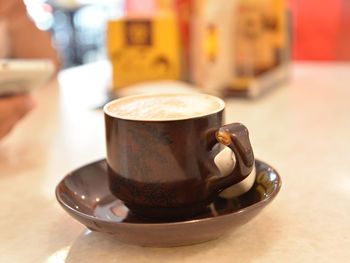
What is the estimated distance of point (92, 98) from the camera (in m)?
1.20

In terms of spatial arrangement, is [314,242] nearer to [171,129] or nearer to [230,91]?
[171,129]

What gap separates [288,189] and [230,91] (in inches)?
22.2

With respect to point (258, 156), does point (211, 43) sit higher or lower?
higher

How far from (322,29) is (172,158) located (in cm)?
150

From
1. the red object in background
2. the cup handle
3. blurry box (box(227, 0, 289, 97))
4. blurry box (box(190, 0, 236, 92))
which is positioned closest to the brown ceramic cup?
the cup handle

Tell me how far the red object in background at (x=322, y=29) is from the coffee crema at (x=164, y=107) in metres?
1.38

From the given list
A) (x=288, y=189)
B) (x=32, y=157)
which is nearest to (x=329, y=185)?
(x=288, y=189)

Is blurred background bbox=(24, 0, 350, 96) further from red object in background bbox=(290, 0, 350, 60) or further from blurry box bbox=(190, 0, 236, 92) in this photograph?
red object in background bbox=(290, 0, 350, 60)

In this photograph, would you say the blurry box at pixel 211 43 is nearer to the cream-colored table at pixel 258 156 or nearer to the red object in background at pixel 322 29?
the cream-colored table at pixel 258 156

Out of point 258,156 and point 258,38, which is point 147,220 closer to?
point 258,156

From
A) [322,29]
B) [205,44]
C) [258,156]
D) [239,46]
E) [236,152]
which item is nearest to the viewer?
[236,152]

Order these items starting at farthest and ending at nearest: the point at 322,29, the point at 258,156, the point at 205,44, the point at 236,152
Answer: the point at 322,29 < the point at 205,44 < the point at 258,156 < the point at 236,152

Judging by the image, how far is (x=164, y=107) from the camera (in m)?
0.50

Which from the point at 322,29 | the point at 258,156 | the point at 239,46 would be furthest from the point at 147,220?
the point at 322,29
